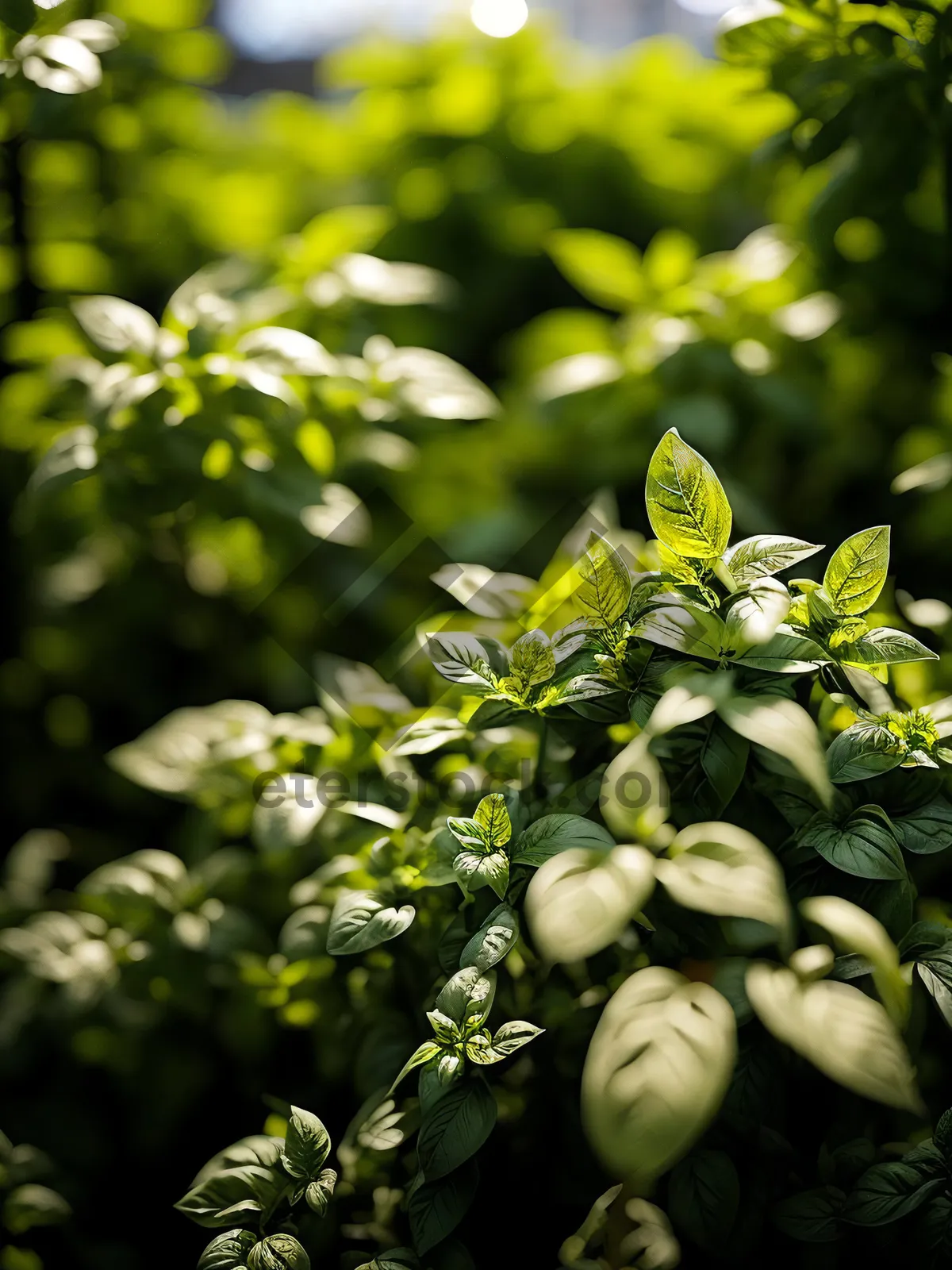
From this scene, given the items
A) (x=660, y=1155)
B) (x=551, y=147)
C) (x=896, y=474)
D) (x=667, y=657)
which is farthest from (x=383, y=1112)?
(x=551, y=147)

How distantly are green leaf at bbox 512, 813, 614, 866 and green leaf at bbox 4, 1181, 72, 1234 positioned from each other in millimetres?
528

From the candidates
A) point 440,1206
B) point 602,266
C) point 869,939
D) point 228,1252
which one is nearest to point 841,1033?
point 869,939

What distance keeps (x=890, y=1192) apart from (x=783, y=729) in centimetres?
27

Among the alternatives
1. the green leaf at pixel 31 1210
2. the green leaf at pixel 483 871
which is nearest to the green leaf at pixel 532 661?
the green leaf at pixel 483 871

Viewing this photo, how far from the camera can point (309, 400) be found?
0.97m

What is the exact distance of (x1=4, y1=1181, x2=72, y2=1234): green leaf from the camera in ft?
2.47

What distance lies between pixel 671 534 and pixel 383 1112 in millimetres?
404

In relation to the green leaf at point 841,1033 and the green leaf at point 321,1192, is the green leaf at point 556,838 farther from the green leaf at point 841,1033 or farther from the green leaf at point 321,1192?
the green leaf at point 321,1192

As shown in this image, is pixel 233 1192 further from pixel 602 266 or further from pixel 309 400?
pixel 602 266

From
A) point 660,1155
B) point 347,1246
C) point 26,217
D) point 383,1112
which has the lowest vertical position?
point 347,1246

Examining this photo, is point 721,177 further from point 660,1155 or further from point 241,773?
point 660,1155

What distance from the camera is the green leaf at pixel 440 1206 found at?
0.53 m

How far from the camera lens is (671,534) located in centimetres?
55

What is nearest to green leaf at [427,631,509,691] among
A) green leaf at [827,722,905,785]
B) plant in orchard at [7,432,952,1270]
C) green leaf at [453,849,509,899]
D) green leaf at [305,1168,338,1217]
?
plant in orchard at [7,432,952,1270]
